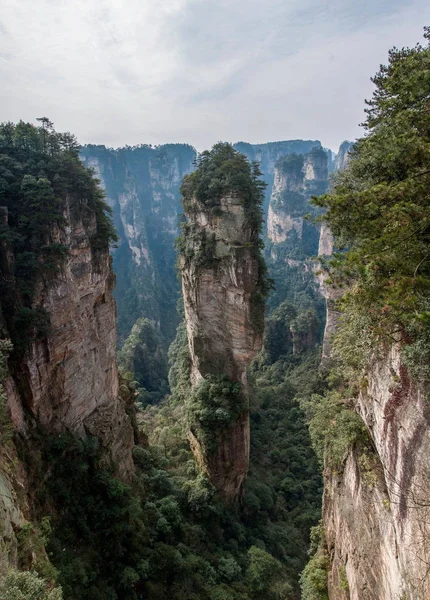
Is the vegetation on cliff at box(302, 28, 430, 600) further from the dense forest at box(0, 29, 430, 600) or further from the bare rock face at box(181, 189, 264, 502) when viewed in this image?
the bare rock face at box(181, 189, 264, 502)

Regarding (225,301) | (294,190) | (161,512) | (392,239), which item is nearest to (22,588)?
(392,239)

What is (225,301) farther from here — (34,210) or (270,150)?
(270,150)

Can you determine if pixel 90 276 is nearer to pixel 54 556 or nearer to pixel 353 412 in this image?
pixel 54 556

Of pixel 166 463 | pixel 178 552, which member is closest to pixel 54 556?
pixel 178 552

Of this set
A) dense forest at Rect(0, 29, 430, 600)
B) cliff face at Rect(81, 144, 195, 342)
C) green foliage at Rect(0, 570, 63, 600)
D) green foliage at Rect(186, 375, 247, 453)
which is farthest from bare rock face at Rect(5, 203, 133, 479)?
cliff face at Rect(81, 144, 195, 342)

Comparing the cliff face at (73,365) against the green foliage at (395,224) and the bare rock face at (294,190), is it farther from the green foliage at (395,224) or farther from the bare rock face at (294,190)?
the bare rock face at (294,190)

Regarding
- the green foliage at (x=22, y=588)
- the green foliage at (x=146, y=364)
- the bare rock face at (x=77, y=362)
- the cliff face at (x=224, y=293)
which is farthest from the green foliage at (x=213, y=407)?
the green foliage at (x=146, y=364)
